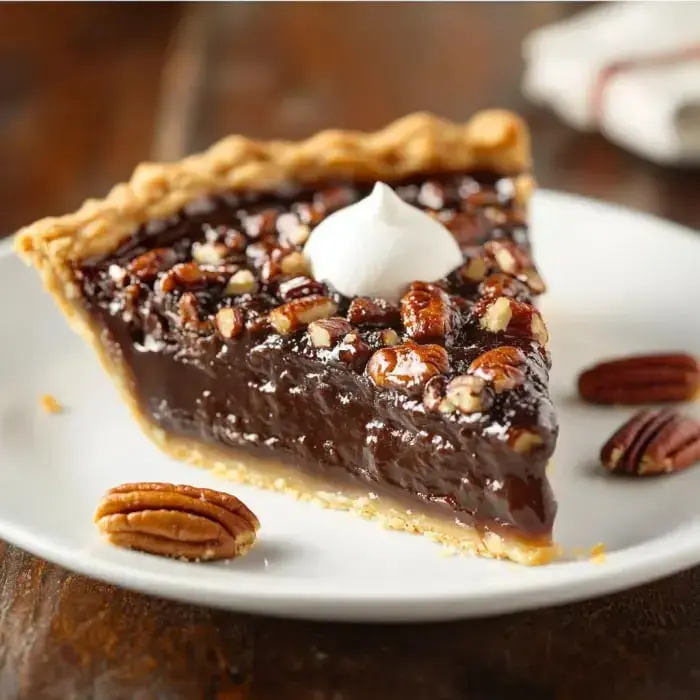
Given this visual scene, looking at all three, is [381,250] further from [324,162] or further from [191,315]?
[324,162]

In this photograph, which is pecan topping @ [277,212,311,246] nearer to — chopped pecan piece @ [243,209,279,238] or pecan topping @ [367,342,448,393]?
chopped pecan piece @ [243,209,279,238]

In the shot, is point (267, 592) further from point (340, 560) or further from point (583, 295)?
point (583, 295)

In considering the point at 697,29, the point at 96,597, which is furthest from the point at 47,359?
the point at 697,29

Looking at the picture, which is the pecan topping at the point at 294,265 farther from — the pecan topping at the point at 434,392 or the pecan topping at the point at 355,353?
the pecan topping at the point at 434,392

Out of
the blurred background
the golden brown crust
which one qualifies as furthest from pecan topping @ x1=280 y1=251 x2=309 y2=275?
the blurred background

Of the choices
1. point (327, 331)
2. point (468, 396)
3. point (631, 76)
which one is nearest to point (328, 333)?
point (327, 331)
